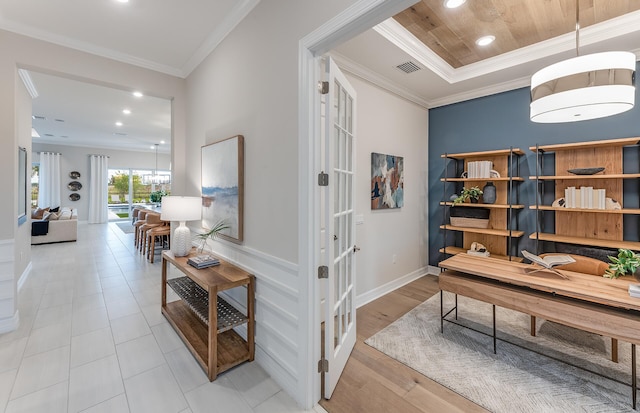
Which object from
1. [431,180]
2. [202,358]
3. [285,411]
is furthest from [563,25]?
[202,358]

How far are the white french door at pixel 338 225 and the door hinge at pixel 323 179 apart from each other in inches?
1.0

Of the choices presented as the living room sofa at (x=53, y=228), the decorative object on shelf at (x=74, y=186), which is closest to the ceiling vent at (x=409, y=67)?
the living room sofa at (x=53, y=228)

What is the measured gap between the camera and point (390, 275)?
12.3 ft

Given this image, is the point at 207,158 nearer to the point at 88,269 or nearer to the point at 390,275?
the point at 390,275

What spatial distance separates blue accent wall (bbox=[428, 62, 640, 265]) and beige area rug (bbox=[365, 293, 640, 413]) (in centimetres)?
139

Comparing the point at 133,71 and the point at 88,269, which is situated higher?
the point at 133,71

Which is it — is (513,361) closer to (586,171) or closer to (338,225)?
(338,225)

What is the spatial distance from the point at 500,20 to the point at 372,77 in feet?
4.27

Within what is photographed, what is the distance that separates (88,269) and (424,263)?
18.3 ft

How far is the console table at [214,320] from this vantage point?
1.94 meters

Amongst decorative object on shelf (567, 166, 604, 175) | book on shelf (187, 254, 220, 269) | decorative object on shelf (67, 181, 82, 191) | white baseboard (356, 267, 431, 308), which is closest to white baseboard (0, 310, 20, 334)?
book on shelf (187, 254, 220, 269)

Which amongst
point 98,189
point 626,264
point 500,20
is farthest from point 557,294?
point 98,189

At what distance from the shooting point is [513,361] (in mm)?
2182

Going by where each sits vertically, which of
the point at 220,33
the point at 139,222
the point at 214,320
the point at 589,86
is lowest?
the point at 214,320
